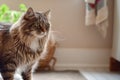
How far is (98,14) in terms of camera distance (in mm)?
2898

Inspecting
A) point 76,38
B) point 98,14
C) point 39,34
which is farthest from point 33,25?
point 76,38

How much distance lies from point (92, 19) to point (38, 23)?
4.77ft

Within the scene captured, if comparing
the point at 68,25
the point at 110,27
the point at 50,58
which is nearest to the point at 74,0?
the point at 68,25

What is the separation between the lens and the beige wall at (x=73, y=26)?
3025mm

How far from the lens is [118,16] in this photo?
285 centimetres

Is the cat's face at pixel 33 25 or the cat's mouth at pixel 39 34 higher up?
the cat's face at pixel 33 25

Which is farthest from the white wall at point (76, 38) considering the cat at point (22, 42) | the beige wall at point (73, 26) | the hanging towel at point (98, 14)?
the cat at point (22, 42)

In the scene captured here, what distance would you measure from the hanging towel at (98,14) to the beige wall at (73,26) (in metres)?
0.15

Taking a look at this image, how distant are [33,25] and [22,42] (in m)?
0.13

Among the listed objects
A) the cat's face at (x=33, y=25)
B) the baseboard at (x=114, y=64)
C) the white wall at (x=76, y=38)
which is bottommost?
the baseboard at (x=114, y=64)

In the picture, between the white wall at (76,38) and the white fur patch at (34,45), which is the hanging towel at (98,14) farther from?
the white fur patch at (34,45)

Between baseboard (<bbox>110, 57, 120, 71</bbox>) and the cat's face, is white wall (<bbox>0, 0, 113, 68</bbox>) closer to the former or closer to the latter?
baseboard (<bbox>110, 57, 120, 71</bbox>)

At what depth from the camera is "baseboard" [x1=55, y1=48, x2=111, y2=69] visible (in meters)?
3.05

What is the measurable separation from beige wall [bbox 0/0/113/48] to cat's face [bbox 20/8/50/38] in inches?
56.7
